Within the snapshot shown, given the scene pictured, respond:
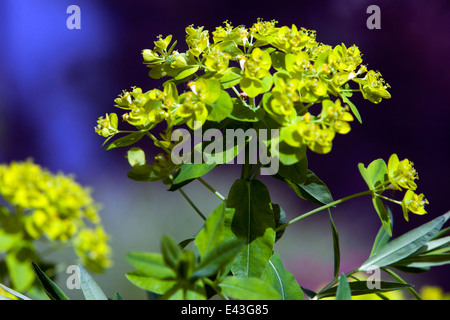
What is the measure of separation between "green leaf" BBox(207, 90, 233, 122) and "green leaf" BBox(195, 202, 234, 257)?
16cm

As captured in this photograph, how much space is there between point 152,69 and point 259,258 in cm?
39

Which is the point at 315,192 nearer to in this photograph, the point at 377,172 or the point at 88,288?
the point at 377,172

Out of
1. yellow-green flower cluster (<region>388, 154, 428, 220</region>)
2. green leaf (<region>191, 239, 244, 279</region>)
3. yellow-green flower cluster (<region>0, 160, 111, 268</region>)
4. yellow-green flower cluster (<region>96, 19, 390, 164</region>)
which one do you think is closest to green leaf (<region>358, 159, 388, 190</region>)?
yellow-green flower cluster (<region>388, 154, 428, 220</region>)

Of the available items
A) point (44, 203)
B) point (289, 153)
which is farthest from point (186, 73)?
point (44, 203)

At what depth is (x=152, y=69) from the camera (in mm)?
747

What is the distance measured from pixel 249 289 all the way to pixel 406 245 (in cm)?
38

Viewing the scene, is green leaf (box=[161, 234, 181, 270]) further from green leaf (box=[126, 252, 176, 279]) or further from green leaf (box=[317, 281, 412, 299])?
green leaf (box=[317, 281, 412, 299])

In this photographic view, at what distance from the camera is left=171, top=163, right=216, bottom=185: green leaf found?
23.6 inches

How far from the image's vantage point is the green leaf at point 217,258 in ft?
1.42

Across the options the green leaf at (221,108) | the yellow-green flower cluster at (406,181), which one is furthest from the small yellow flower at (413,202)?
the green leaf at (221,108)

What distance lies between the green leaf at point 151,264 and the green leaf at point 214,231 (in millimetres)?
49
